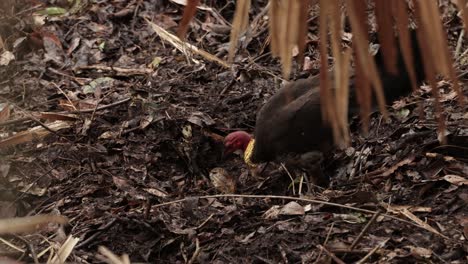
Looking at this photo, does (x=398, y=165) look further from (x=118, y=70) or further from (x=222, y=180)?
(x=118, y=70)

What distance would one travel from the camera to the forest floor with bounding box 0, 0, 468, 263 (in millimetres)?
2422

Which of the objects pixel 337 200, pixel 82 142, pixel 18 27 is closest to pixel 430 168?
pixel 337 200

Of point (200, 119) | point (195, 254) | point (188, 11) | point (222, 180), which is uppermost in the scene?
point (188, 11)

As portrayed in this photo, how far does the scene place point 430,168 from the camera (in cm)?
270

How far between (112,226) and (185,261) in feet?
1.15

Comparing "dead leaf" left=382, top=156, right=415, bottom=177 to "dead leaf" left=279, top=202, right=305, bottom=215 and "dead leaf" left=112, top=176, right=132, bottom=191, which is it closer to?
"dead leaf" left=279, top=202, right=305, bottom=215

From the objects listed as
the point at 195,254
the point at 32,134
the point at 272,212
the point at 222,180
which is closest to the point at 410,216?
the point at 272,212

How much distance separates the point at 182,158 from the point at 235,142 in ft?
0.89

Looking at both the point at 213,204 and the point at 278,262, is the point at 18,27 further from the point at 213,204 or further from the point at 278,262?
the point at 278,262

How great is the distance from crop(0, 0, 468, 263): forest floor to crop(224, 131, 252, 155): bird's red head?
0.09m

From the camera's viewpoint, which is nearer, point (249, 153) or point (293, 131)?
point (293, 131)

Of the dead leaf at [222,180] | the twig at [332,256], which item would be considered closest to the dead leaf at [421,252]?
the twig at [332,256]

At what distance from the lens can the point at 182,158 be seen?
3.34 metres

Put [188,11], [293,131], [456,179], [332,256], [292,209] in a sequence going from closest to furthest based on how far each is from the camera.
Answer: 1. [188,11]
2. [332,256]
3. [456,179]
4. [292,209]
5. [293,131]
